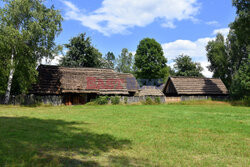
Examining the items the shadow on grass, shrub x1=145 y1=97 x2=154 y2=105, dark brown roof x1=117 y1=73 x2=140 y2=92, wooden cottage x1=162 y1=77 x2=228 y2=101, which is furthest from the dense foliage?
the shadow on grass

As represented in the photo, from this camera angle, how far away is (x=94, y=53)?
4597 centimetres

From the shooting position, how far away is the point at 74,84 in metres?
28.6

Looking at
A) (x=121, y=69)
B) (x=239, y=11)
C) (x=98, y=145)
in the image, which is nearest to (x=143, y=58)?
(x=121, y=69)

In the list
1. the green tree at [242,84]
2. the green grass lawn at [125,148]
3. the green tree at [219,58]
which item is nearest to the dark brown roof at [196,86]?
the green tree at [242,84]

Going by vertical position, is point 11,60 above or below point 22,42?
below

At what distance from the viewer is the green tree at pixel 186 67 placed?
6053 cm

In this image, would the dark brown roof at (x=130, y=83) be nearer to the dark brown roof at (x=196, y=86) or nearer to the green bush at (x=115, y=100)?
the dark brown roof at (x=196, y=86)

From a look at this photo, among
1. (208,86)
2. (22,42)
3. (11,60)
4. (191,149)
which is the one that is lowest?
(191,149)

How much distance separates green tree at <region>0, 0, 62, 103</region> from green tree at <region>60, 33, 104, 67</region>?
18.9 m

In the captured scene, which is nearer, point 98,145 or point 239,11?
point 98,145

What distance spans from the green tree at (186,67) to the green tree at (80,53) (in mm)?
28413

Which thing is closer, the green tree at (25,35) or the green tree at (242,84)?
the green tree at (25,35)

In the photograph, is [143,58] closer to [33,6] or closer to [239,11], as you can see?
[239,11]

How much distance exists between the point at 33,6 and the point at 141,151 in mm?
24546
